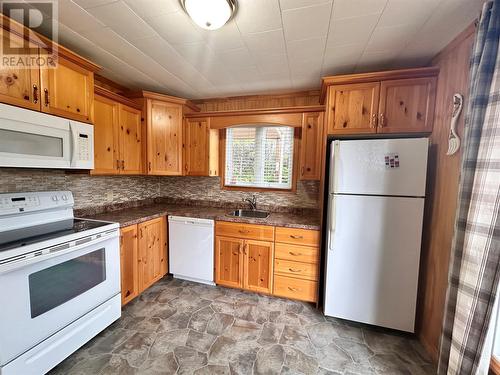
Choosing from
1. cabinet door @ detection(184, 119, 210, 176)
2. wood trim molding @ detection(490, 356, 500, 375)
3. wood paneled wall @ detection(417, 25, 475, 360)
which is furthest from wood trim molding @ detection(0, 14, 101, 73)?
wood trim molding @ detection(490, 356, 500, 375)

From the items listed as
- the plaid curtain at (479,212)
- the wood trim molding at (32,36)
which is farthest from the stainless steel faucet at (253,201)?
the wood trim molding at (32,36)

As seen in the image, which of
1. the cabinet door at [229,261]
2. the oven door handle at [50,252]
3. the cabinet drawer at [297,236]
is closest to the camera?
the oven door handle at [50,252]

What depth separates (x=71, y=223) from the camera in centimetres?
179

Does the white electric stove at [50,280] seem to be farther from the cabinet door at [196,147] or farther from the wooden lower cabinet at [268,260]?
the cabinet door at [196,147]

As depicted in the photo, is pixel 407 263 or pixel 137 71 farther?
pixel 137 71

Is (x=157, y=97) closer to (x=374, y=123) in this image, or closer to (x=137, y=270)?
(x=137, y=270)

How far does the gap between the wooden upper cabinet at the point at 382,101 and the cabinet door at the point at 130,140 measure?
2206 millimetres

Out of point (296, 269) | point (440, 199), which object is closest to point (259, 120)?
point (296, 269)

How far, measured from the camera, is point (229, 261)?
8.11 feet

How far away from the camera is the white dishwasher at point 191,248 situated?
8.24 feet

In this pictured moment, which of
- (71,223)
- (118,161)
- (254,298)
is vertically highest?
(118,161)

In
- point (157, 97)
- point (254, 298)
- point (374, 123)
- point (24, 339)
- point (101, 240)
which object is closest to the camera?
point (24, 339)

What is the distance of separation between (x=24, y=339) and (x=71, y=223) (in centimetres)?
84

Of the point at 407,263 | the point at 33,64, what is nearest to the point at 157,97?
the point at 33,64
